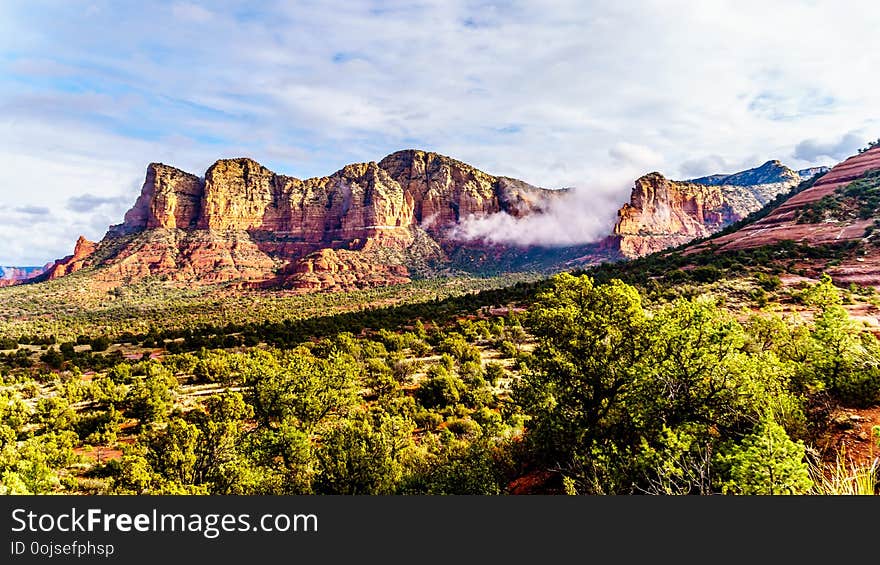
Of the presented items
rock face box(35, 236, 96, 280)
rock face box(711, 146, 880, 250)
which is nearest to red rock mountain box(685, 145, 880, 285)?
rock face box(711, 146, 880, 250)

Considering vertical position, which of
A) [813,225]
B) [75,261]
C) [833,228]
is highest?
[75,261]

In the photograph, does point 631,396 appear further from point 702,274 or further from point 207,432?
point 702,274

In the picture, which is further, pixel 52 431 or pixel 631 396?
pixel 52 431

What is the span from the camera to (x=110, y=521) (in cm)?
620

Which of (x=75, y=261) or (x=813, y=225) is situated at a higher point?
(x=75, y=261)

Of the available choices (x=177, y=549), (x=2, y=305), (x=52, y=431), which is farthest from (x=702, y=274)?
(x=2, y=305)

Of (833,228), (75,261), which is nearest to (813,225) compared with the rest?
(833,228)

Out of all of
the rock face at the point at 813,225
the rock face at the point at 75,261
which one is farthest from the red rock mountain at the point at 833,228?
the rock face at the point at 75,261

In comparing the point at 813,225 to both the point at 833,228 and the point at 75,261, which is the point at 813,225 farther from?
the point at 75,261

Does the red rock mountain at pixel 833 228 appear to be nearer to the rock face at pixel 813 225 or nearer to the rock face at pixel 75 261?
the rock face at pixel 813 225

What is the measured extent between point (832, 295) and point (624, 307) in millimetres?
7392

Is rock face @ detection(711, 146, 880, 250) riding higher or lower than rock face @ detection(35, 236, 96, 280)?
lower

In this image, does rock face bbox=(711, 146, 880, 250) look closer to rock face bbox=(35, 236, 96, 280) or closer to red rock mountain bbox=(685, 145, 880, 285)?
red rock mountain bbox=(685, 145, 880, 285)

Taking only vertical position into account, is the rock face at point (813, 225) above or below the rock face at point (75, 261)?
below
